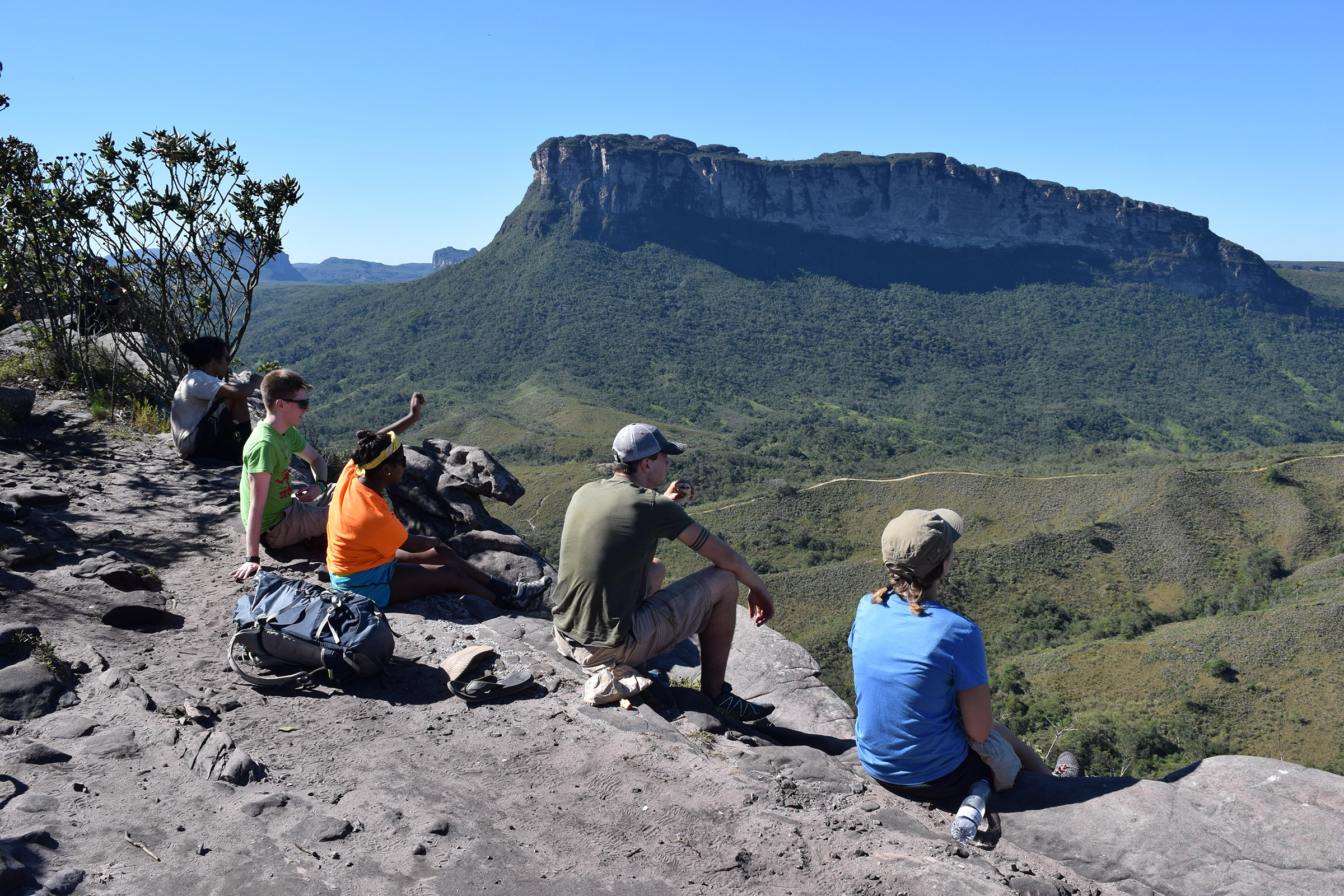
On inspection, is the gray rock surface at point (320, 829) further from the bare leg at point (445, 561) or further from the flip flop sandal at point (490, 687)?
the bare leg at point (445, 561)

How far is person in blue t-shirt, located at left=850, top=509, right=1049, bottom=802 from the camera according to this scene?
352 centimetres

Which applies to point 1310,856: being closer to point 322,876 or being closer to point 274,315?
point 322,876

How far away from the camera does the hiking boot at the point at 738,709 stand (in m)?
4.84

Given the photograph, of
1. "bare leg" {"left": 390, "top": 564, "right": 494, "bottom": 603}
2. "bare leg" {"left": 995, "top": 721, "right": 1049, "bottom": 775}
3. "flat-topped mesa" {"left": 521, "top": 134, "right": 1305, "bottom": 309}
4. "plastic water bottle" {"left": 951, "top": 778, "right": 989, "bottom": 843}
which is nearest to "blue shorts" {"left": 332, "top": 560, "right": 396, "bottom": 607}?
"bare leg" {"left": 390, "top": 564, "right": 494, "bottom": 603}

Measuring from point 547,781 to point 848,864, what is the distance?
1.41 metres

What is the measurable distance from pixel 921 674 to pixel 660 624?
1488 mm

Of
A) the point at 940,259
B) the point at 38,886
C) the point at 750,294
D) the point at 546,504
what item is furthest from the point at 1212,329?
the point at 38,886

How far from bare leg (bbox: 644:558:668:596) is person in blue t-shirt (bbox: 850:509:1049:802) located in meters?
1.55

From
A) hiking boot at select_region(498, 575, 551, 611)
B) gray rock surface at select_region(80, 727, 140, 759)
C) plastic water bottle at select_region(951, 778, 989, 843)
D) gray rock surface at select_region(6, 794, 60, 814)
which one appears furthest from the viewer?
hiking boot at select_region(498, 575, 551, 611)

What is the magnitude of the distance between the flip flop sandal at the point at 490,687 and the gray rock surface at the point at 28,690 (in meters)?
1.94

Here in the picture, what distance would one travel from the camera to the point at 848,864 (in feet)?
11.0

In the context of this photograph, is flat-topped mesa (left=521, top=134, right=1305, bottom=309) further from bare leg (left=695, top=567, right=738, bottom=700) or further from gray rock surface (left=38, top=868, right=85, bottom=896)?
gray rock surface (left=38, top=868, right=85, bottom=896)

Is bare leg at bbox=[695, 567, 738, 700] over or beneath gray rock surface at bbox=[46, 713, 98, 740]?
over

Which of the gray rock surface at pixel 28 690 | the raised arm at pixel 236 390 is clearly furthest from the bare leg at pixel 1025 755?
the raised arm at pixel 236 390
